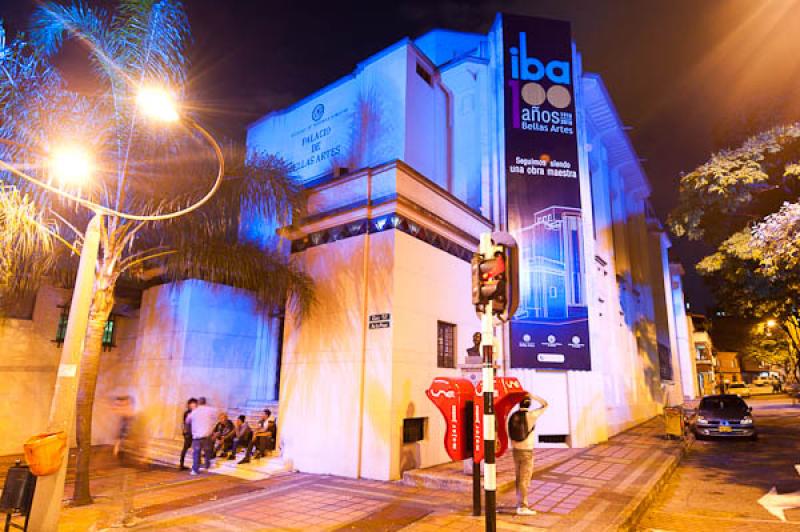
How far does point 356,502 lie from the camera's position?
7809 mm

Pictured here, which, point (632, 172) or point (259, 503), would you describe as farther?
point (632, 172)

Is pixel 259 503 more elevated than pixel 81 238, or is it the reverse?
pixel 81 238

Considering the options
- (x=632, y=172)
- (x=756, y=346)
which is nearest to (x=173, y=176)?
(x=632, y=172)

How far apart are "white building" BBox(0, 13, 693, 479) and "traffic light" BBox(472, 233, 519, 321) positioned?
15.3 feet

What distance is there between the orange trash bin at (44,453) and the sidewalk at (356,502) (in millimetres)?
1358

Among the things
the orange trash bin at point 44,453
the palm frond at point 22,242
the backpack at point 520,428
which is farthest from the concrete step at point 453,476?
the palm frond at point 22,242

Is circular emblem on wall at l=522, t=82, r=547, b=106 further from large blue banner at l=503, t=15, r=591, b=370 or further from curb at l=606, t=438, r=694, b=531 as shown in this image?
curb at l=606, t=438, r=694, b=531

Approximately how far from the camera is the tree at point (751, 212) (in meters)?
10.1

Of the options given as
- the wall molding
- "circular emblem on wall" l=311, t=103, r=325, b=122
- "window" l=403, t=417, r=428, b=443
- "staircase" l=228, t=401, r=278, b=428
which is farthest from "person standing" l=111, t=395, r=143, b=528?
"circular emblem on wall" l=311, t=103, r=325, b=122

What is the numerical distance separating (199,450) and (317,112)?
39.7 ft

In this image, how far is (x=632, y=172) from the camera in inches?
1024

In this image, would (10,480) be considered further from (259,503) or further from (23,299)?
(23,299)

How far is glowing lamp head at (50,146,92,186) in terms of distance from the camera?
7702 mm

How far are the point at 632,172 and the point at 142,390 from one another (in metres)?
25.8
